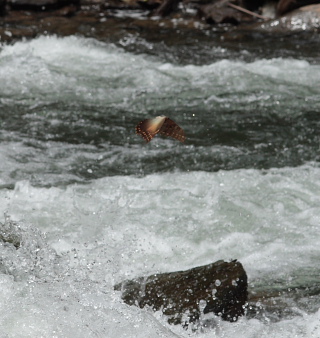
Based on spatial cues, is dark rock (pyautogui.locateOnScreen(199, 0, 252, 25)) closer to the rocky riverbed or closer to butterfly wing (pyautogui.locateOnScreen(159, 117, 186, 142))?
the rocky riverbed

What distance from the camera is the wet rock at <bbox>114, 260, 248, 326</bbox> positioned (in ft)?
10.9

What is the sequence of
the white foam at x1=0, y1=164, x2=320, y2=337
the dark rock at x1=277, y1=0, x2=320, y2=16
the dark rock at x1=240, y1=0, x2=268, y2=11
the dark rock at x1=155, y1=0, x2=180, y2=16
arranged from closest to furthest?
the white foam at x1=0, y1=164, x2=320, y2=337
the dark rock at x1=277, y1=0, x2=320, y2=16
the dark rock at x1=155, y1=0, x2=180, y2=16
the dark rock at x1=240, y1=0, x2=268, y2=11

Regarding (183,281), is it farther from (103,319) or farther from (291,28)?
(291,28)

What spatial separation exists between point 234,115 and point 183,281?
3.17 m

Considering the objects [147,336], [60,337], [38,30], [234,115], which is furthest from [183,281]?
[38,30]

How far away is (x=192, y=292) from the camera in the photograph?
3389 mm

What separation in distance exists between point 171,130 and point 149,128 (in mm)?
104

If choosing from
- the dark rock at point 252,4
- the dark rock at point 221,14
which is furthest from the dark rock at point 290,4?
the dark rock at point 252,4

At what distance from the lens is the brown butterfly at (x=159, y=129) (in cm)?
282

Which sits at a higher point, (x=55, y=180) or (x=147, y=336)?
(x=147, y=336)

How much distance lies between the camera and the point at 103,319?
306 cm

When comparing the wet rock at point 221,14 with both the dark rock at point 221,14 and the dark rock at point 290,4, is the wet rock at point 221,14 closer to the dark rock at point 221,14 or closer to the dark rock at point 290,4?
the dark rock at point 221,14

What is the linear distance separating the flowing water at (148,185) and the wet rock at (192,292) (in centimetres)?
8

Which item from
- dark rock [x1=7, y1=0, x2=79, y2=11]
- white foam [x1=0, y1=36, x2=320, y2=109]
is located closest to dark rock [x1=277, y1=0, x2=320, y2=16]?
white foam [x1=0, y1=36, x2=320, y2=109]
